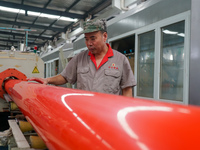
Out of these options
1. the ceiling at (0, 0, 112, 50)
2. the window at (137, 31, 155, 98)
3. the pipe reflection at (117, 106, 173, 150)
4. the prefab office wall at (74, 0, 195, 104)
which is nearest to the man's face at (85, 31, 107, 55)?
the prefab office wall at (74, 0, 195, 104)

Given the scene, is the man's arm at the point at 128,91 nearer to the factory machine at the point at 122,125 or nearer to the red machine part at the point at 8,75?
the factory machine at the point at 122,125

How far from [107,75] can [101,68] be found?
0.08 m

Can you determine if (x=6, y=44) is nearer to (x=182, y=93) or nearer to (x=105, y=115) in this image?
(x=182, y=93)

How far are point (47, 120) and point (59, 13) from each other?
22.4 ft

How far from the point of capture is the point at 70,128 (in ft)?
1.86

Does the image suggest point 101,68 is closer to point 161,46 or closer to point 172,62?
point 172,62

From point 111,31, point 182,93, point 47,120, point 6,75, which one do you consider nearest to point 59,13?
point 111,31

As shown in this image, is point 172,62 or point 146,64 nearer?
point 172,62

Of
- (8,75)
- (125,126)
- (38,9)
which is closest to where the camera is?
(125,126)

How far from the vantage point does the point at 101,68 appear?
→ 1.73 metres

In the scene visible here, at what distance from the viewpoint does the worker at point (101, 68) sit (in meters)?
1.67

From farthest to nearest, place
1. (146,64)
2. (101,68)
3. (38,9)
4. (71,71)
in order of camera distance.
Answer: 1. (38,9)
2. (146,64)
3. (71,71)
4. (101,68)

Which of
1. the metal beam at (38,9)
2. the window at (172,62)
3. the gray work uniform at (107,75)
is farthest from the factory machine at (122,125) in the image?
the metal beam at (38,9)

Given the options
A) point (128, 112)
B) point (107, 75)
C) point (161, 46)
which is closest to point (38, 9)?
point (161, 46)
